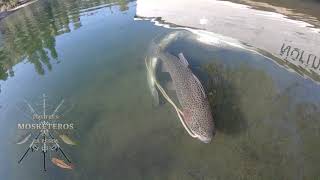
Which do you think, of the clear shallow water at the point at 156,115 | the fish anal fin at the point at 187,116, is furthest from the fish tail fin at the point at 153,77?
the fish anal fin at the point at 187,116

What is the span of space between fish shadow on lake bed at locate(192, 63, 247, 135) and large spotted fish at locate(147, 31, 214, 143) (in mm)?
1038

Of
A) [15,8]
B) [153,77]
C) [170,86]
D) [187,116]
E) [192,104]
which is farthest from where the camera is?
[15,8]

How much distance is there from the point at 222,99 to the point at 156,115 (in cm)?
289

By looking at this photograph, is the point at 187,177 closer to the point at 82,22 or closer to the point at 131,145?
the point at 131,145

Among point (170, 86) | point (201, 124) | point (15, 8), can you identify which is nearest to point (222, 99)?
point (170, 86)

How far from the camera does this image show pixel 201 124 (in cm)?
1132

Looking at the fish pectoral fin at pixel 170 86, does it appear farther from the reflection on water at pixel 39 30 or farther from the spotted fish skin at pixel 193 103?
the reflection on water at pixel 39 30

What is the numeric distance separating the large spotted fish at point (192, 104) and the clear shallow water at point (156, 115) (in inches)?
28.0

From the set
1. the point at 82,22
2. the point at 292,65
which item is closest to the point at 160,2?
the point at 82,22

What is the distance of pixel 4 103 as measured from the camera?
17.5 metres

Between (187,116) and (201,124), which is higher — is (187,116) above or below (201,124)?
below

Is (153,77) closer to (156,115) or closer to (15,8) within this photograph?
(156,115)

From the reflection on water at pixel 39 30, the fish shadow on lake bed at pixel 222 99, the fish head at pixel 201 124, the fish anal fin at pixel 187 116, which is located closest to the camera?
the fish head at pixel 201 124

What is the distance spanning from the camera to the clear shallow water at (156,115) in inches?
448
